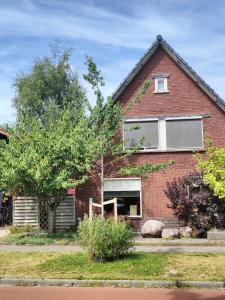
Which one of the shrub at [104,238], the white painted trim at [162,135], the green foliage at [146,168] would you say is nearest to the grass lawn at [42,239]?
the green foliage at [146,168]

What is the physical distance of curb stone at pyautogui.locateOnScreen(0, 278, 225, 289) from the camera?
1124 cm

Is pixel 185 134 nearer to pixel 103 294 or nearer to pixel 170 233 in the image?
pixel 170 233

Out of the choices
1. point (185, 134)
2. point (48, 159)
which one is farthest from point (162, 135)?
point (48, 159)

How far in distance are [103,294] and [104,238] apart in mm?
2752

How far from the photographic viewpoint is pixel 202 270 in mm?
12617

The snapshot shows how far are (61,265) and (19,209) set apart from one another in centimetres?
1068

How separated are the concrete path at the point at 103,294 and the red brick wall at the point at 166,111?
1145 centimetres

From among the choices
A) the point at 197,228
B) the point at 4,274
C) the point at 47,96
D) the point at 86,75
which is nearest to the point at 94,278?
the point at 4,274

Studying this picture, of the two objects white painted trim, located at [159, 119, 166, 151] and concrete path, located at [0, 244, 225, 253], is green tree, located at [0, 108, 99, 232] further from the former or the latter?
white painted trim, located at [159, 119, 166, 151]

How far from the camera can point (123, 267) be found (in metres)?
13.0

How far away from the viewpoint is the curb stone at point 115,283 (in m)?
11.2

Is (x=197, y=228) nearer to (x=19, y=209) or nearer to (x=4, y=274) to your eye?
(x=19, y=209)

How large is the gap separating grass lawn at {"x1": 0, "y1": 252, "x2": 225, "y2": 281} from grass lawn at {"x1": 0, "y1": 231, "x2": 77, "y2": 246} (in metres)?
3.06

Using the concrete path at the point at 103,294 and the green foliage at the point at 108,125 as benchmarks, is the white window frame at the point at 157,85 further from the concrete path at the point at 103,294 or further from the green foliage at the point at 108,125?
the concrete path at the point at 103,294
